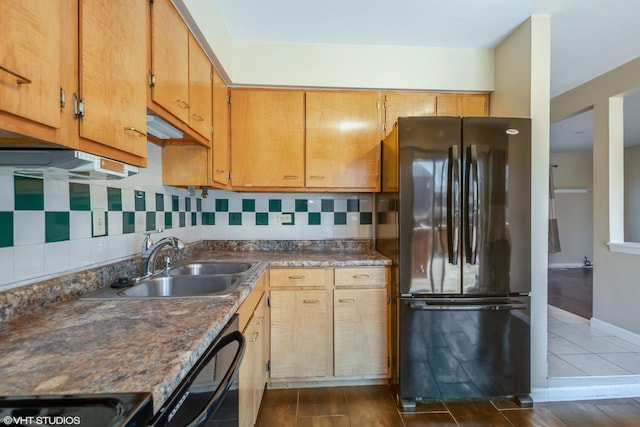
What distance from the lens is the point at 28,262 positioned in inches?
38.3

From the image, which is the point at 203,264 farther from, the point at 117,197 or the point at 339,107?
the point at 339,107

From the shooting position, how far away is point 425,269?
1.75 m

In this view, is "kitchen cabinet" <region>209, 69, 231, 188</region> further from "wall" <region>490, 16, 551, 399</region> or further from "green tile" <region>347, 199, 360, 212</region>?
"wall" <region>490, 16, 551, 399</region>

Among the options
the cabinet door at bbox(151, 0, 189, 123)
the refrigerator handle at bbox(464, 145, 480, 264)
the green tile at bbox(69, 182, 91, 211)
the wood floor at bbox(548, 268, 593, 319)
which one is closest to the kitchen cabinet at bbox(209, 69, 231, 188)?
the cabinet door at bbox(151, 0, 189, 123)

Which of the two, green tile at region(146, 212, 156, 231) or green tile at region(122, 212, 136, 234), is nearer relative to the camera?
green tile at region(122, 212, 136, 234)

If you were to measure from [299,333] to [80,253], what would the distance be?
132cm

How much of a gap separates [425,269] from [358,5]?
5.59 feet

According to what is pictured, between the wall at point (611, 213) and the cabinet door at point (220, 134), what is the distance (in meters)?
3.39

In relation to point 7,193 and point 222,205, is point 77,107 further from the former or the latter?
point 222,205

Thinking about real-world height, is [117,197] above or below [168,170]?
below

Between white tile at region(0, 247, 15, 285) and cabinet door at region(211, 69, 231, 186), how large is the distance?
107 centimetres

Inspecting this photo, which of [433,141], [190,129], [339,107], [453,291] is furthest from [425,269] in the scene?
[190,129]

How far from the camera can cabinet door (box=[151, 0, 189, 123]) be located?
117 centimetres

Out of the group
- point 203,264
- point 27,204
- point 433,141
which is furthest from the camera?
point 203,264
